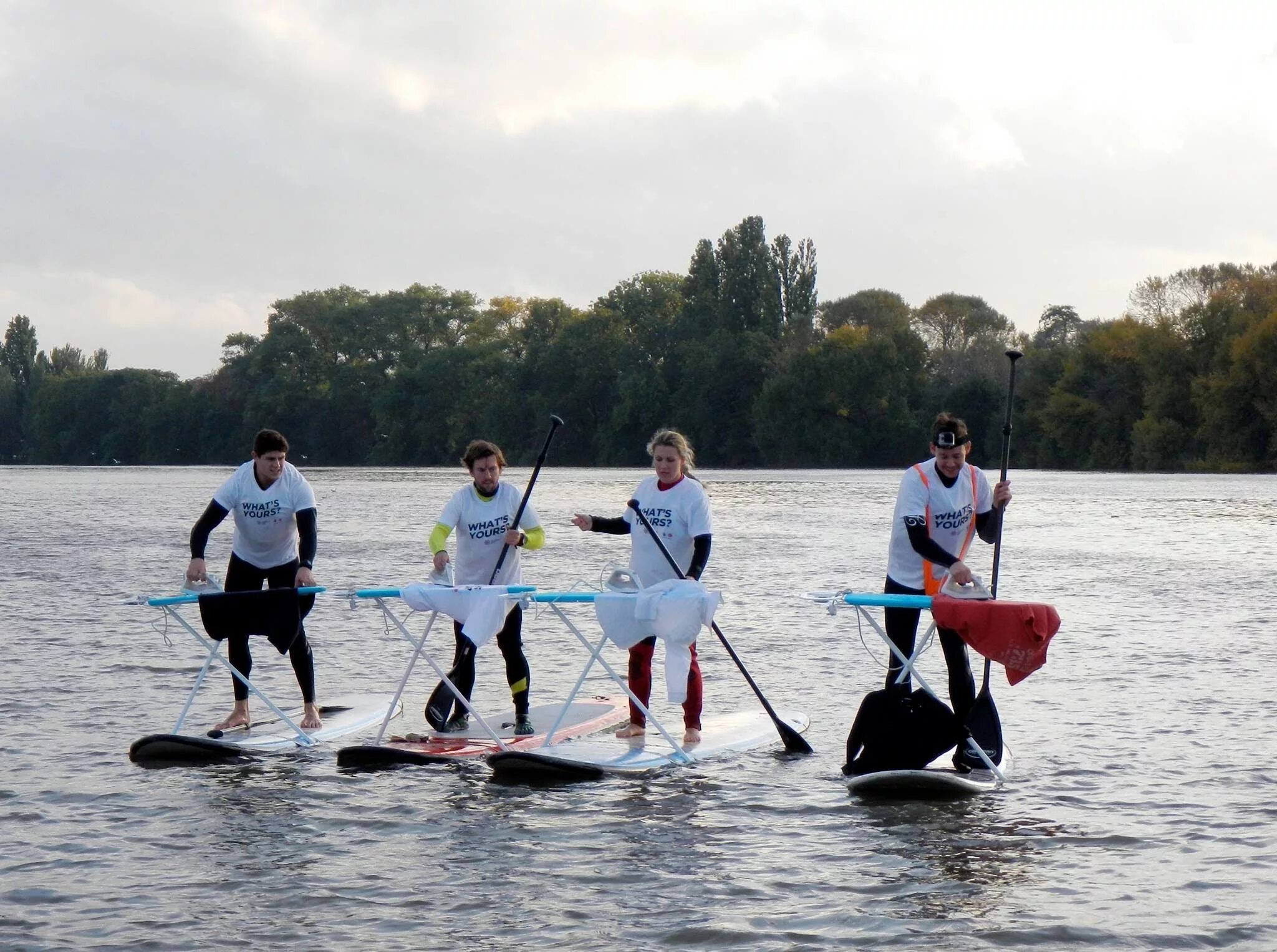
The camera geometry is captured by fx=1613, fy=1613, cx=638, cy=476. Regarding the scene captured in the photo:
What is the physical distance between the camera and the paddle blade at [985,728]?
8609mm

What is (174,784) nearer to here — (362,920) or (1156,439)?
(362,920)

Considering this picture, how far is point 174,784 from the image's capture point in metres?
9.00

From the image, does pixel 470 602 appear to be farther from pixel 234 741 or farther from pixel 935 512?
pixel 935 512

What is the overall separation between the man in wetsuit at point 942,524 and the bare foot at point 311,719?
12.2ft

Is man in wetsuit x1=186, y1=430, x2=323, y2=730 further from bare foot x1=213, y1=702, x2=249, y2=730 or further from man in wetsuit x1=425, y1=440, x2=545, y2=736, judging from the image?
man in wetsuit x1=425, y1=440, x2=545, y2=736

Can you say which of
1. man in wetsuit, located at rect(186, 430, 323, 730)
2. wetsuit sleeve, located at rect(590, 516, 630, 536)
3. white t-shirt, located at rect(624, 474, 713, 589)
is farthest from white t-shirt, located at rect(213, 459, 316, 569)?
white t-shirt, located at rect(624, 474, 713, 589)

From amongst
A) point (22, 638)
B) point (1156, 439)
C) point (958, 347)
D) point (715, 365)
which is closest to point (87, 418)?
point (715, 365)

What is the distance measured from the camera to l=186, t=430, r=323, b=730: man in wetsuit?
937 centimetres

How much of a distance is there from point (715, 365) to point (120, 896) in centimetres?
9767

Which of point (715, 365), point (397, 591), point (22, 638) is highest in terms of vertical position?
point (715, 365)

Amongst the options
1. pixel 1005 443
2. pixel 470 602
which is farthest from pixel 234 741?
pixel 1005 443

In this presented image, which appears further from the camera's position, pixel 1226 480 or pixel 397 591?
pixel 1226 480

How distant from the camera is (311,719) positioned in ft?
33.2

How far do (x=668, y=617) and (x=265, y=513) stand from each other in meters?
2.52
